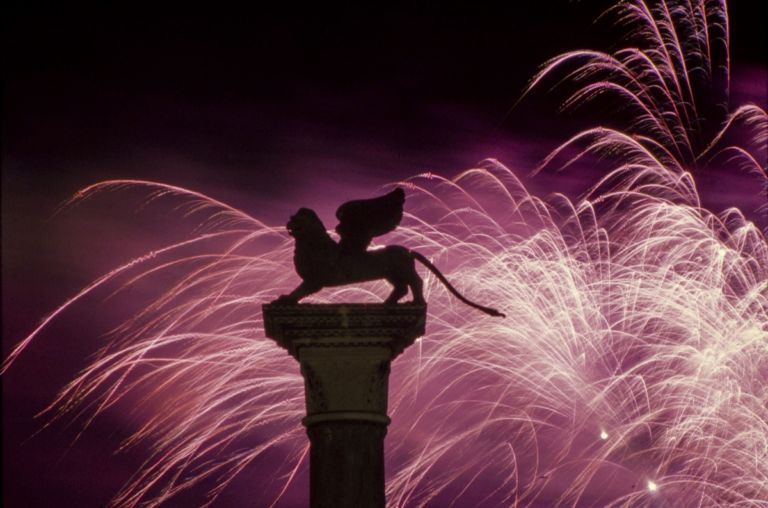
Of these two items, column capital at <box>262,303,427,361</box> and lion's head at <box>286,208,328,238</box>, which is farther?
lion's head at <box>286,208,328,238</box>

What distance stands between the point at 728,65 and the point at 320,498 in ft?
48.3

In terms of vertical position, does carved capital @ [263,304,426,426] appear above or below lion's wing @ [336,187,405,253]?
below

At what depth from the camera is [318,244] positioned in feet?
40.8

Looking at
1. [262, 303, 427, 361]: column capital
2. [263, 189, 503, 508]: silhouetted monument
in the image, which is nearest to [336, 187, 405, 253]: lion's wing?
[263, 189, 503, 508]: silhouetted monument

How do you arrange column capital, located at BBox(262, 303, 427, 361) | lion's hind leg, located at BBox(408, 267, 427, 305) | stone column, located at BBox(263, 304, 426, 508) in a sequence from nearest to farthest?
Answer: stone column, located at BBox(263, 304, 426, 508)
column capital, located at BBox(262, 303, 427, 361)
lion's hind leg, located at BBox(408, 267, 427, 305)

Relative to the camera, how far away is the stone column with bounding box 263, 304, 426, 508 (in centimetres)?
1160

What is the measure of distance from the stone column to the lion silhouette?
619mm

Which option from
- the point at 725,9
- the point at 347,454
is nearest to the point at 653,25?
the point at 725,9

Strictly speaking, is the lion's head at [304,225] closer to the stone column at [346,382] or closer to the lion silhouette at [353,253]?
the lion silhouette at [353,253]

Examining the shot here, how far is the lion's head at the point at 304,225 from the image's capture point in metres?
12.4

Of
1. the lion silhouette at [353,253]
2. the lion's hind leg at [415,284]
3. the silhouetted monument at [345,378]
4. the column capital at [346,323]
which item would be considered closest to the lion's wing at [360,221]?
the lion silhouette at [353,253]

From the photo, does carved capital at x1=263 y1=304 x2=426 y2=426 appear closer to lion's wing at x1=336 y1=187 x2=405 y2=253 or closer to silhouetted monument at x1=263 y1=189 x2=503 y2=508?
silhouetted monument at x1=263 y1=189 x2=503 y2=508

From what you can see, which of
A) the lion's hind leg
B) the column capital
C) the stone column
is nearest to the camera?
the stone column

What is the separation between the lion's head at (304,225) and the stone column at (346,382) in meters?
0.89
